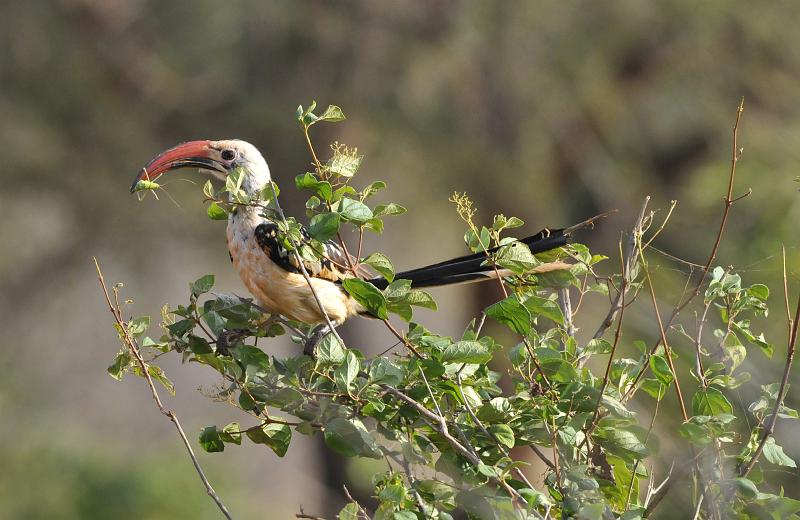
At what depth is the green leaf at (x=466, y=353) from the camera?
1.41 meters

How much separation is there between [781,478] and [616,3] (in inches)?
175

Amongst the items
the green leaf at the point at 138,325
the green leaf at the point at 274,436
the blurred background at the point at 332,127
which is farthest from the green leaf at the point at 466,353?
the blurred background at the point at 332,127

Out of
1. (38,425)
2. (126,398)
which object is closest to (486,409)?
(38,425)

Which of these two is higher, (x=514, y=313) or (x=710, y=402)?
(x=514, y=313)

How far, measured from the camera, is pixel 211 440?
1.60 m

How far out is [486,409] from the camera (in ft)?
4.84

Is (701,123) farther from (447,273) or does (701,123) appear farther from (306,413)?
(306,413)

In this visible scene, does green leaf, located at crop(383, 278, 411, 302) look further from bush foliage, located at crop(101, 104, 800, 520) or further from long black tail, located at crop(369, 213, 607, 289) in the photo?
long black tail, located at crop(369, 213, 607, 289)

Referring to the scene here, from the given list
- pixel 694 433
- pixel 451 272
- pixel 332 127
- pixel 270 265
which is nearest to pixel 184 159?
→ pixel 270 265

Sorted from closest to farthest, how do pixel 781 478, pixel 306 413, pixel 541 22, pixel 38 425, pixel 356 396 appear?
pixel 356 396 → pixel 306 413 → pixel 781 478 → pixel 541 22 → pixel 38 425

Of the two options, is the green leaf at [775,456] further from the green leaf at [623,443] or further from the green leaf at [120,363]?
the green leaf at [120,363]

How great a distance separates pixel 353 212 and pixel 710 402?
22.8 inches

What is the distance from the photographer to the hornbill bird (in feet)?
7.18

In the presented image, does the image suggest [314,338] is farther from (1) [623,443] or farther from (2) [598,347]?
(1) [623,443]
